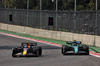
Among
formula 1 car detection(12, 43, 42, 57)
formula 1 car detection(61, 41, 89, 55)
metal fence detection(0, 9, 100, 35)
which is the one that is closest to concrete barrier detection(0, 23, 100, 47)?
metal fence detection(0, 9, 100, 35)

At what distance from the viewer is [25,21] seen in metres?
38.3

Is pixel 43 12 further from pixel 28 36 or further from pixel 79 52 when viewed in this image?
pixel 79 52

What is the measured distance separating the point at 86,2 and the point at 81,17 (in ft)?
185

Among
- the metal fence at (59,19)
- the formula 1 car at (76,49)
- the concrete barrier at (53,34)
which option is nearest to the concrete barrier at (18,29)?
the concrete barrier at (53,34)

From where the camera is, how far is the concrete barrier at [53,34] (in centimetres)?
2693

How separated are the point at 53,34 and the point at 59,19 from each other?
1768 millimetres

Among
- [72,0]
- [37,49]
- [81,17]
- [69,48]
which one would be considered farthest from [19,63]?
[72,0]

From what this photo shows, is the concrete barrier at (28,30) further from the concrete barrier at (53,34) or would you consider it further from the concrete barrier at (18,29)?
the concrete barrier at (18,29)

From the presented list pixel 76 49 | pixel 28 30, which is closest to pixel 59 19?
pixel 28 30

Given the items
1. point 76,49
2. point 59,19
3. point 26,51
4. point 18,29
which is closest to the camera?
point 26,51

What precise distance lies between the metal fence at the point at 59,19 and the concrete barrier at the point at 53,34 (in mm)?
524

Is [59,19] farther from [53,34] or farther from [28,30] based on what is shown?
[28,30]

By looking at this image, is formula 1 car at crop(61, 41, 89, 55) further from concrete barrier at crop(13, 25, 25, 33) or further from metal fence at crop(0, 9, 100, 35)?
concrete barrier at crop(13, 25, 25, 33)

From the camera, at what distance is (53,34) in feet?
107
